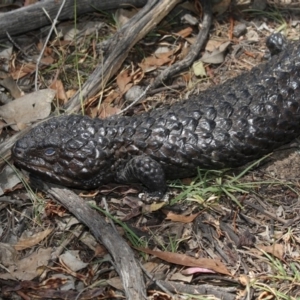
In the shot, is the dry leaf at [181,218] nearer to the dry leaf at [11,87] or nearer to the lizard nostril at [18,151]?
the lizard nostril at [18,151]

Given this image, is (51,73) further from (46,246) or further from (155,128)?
(46,246)

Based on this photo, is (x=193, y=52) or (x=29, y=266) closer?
(x=29, y=266)

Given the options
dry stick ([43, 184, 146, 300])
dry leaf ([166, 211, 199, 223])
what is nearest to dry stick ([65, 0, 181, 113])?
dry stick ([43, 184, 146, 300])

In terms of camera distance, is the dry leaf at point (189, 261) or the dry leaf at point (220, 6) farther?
the dry leaf at point (220, 6)

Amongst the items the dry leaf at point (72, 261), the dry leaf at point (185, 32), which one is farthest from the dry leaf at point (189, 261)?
the dry leaf at point (185, 32)

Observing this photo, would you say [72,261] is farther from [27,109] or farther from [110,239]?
[27,109]

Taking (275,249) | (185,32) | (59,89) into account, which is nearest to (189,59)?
(185,32)

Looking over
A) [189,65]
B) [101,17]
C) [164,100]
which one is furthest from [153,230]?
[101,17]
